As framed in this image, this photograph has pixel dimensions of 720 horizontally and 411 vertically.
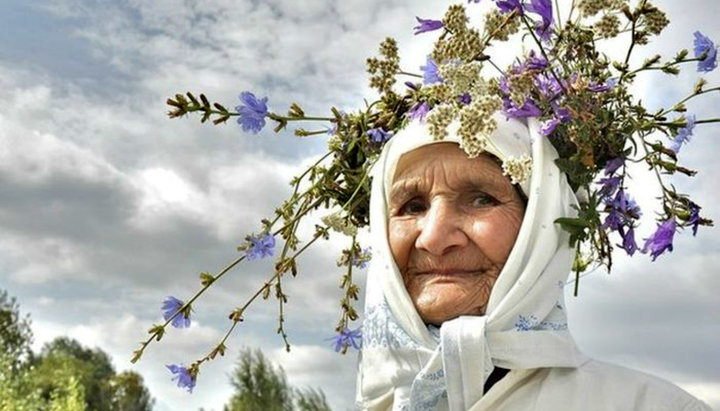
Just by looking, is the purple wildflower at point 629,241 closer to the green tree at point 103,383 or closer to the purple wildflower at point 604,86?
the purple wildflower at point 604,86

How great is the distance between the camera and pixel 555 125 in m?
3.63

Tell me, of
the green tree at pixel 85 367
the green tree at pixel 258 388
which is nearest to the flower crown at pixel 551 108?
the green tree at pixel 258 388

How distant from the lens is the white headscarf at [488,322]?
333cm

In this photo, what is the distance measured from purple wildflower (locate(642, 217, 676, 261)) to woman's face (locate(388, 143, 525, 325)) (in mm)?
584

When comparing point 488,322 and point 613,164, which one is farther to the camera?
point 613,164

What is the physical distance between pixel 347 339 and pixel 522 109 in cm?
135

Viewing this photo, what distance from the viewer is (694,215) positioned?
3803 mm

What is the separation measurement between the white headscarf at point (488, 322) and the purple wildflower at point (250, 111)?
57 centimetres

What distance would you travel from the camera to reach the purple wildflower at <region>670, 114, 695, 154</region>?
3773mm

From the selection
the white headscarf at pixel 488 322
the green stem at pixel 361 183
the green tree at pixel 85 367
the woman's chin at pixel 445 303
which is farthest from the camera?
the green tree at pixel 85 367

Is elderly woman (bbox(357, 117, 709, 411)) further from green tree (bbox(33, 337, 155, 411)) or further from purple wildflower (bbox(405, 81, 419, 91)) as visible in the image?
green tree (bbox(33, 337, 155, 411))

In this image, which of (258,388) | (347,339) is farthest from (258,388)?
(347,339)

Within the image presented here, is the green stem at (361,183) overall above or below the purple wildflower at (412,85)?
below

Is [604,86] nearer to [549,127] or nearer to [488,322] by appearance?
[549,127]
